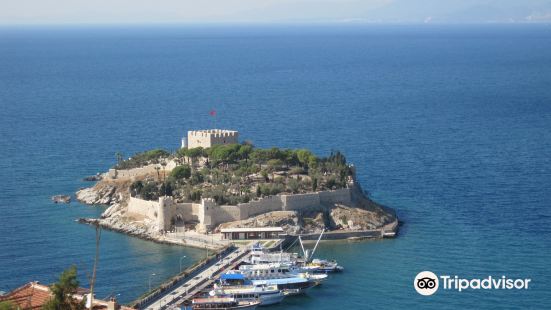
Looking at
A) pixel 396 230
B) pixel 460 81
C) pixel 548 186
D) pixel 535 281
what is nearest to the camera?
pixel 535 281

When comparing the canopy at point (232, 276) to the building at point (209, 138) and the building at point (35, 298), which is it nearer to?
the building at point (35, 298)

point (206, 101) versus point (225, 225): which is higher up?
point (206, 101)

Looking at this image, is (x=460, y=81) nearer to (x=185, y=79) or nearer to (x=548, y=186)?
(x=185, y=79)

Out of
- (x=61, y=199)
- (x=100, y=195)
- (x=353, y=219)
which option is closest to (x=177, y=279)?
(x=353, y=219)

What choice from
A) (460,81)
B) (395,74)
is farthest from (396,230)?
(395,74)

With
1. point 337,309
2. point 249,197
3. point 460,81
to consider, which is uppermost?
point 460,81

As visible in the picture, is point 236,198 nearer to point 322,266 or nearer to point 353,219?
point 353,219

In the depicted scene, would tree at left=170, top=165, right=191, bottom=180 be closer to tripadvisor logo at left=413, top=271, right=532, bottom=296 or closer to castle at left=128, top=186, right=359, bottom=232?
castle at left=128, top=186, right=359, bottom=232
